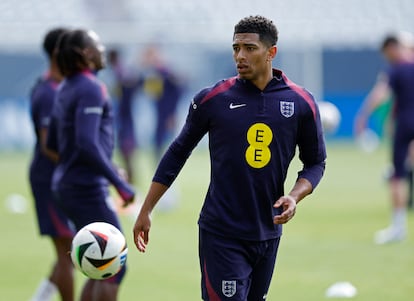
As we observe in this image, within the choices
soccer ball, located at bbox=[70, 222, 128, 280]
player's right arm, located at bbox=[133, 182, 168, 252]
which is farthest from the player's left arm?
soccer ball, located at bbox=[70, 222, 128, 280]

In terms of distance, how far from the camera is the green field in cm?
974

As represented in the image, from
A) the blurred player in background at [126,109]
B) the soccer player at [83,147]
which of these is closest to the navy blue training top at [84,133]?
the soccer player at [83,147]

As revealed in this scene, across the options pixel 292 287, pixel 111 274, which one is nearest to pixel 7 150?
pixel 292 287

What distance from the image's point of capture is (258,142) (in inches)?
→ 233

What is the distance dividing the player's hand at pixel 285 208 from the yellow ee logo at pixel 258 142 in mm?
338

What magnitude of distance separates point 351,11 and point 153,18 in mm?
7558

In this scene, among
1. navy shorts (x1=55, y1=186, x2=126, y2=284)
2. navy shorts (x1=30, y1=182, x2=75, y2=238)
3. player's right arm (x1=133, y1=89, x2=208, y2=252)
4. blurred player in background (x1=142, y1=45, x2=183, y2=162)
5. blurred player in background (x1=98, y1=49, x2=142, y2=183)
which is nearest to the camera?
player's right arm (x1=133, y1=89, x2=208, y2=252)

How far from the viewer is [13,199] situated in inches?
730

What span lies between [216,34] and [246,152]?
2976 centimetres

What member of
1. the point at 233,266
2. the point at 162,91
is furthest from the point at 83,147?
the point at 162,91

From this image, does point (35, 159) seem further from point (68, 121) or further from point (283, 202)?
point (283, 202)

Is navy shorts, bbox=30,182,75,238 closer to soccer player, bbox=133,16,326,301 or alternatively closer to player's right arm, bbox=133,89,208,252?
player's right arm, bbox=133,89,208,252

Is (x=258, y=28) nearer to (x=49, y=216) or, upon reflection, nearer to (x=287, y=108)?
(x=287, y=108)

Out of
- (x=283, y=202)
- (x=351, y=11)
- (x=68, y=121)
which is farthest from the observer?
(x=351, y=11)
